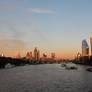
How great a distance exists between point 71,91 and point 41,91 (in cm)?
741

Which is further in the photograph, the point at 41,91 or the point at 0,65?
the point at 0,65

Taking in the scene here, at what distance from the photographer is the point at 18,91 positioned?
39312 mm

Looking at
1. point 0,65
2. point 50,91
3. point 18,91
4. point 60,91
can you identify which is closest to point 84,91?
point 60,91

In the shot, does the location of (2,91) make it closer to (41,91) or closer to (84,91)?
(41,91)

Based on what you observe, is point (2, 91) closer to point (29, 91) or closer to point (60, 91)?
point (29, 91)

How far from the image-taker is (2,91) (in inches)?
1548

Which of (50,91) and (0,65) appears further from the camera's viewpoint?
(0,65)

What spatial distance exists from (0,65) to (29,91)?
136 meters

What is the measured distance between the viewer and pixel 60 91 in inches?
1569

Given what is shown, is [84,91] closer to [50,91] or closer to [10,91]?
[50,91]

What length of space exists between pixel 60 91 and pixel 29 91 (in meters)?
7.62

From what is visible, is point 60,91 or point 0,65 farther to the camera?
point 0,65

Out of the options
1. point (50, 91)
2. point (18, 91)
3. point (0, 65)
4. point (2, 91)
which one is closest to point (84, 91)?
point (50, 91)

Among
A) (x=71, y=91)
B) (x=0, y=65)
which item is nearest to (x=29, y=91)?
(x=71, y=91)
